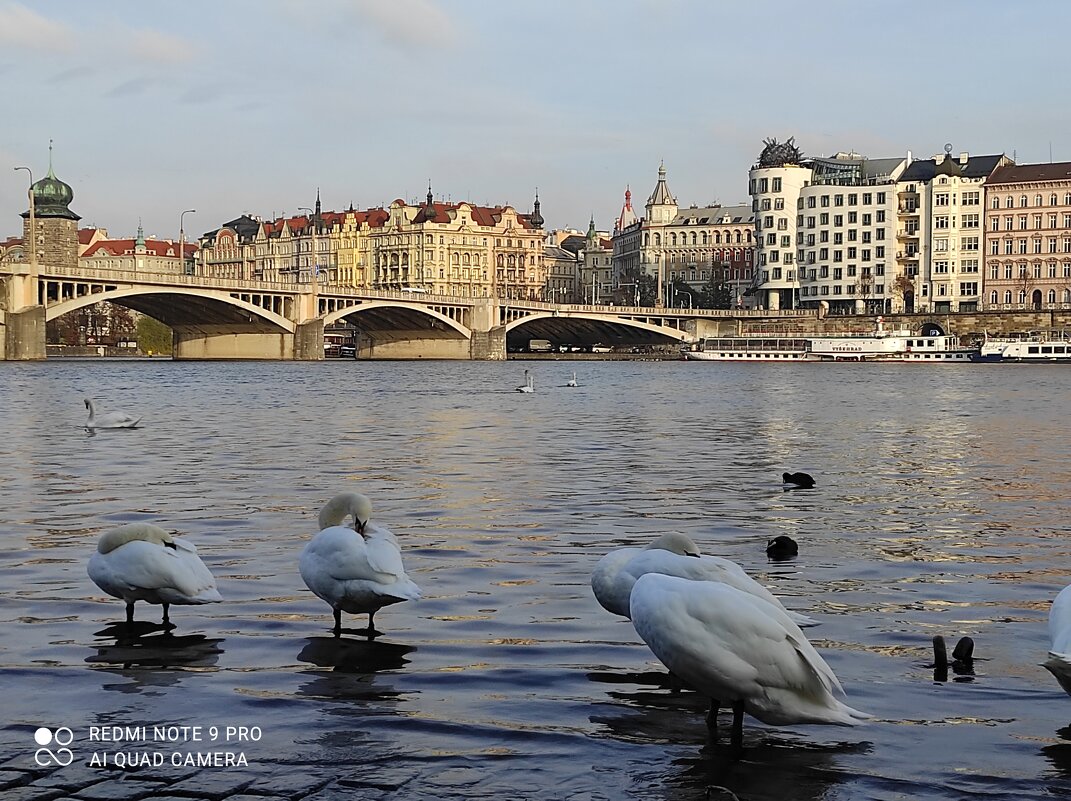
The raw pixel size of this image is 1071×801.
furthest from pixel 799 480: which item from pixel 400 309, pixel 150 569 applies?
pixel 400 309

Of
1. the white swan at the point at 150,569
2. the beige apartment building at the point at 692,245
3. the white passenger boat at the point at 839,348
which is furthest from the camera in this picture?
the beige apartment building at the point at 692,245

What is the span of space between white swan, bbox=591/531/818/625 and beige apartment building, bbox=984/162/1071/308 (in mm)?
110367

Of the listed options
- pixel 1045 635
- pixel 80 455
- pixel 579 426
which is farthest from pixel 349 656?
pixel 579 426

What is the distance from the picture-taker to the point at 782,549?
34.9 ft

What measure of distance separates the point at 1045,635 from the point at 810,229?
385 feet

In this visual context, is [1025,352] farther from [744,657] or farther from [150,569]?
[744,657]

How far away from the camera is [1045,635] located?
25.5 ft

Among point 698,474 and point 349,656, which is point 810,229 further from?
point 349,656

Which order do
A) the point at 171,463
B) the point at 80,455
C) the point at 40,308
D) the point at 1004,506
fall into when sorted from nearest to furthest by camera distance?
the point at 1004,506, the point at 171,463, the point at 80,455, the point at 40,308

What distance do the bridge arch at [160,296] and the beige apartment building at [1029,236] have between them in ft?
181

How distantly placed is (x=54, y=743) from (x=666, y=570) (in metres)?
2.68

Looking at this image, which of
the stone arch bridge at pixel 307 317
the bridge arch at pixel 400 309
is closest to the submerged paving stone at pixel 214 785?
the stone arch bridge at pixel 307 317

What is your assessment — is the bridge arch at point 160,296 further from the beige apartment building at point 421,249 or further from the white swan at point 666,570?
the white swan at point 666,570

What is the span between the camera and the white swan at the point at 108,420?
85.1 ft
